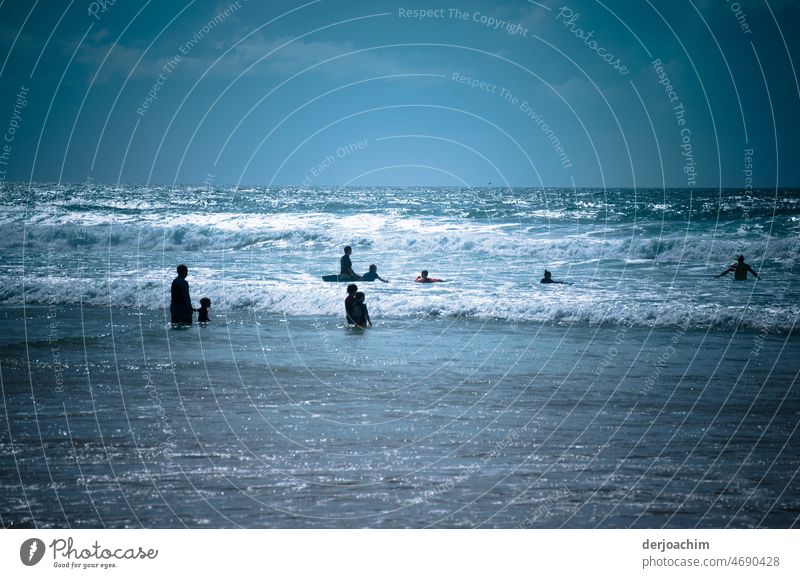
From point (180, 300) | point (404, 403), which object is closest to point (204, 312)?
point (180, 300)

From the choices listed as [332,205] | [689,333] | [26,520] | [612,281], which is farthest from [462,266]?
[332,205]

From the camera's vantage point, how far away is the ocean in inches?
229

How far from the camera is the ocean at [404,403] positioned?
5805mm

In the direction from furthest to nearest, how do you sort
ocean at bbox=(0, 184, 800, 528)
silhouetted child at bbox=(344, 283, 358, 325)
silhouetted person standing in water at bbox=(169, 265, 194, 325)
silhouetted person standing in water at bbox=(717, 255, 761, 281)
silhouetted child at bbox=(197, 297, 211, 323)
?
silhouetted person standing in water at bbox=(717, 255, 761, 281), silhouetted child at bbox=(344, 283, 358, 325), silhouetted child at bbox=(197, 297, 211, 323), silhouetted person standing in water at bbox=(169, 265, 194, 325), ocean at bbox=(0, 184, 800, 528)

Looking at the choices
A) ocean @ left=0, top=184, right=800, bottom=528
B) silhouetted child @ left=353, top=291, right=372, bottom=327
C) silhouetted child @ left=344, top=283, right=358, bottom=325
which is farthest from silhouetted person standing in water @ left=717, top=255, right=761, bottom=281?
silhouetted child @ left=344, top=283, right=358, bottom=325

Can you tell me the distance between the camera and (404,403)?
28.5ft

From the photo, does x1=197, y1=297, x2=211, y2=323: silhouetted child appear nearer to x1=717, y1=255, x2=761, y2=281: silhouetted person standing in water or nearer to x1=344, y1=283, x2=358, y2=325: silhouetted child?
x1=344, y1=283, x2=358, y2=325: silhouetted child

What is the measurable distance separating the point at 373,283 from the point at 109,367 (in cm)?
1171

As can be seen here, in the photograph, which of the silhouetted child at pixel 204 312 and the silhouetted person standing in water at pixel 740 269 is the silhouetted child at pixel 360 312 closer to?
the silhouetted child at pixel 204 312

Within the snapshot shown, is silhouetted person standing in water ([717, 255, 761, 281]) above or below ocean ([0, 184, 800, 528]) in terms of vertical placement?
above

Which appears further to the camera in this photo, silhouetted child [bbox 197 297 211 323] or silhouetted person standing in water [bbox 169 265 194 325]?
silhouetted child [bbox 197 297 211 323]

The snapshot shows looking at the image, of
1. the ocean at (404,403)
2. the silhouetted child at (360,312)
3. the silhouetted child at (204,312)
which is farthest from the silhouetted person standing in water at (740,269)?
the silhouetted child at (204,312)

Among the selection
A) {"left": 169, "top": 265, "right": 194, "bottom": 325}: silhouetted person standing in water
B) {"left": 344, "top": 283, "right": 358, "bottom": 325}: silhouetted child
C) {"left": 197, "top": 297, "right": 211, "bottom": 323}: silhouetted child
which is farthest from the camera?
{"left": 344, "top": 283, "right": 358, "bottom": 325}: silhouetted child

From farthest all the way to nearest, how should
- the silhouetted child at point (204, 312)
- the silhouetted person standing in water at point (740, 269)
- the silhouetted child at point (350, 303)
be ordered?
the silhouetted person standing in water at point (740, 269) < the silhouetted child at point (350, 303) < the silhouetted child at point (204, 312)
